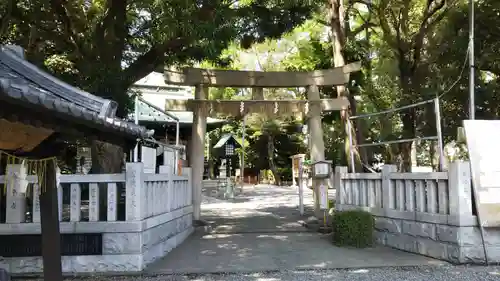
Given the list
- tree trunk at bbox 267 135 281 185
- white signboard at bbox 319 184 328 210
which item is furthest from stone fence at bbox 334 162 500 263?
tree trunk at bbox 267 135 281 185

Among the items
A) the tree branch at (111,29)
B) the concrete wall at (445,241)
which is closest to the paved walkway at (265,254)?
the concrete wall at (445,241)

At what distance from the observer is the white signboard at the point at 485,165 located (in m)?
6.88

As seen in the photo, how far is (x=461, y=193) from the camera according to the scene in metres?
6.89

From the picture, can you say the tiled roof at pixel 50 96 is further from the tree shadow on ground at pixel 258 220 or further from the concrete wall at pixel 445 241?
the tree shadow on ground at pixel 258 220

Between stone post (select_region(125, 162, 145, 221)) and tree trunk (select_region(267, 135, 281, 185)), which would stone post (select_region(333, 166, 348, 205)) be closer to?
stone post (select_region(125, 162, 145, 221))

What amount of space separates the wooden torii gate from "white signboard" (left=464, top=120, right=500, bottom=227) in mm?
4873

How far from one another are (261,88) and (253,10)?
3373 millimetres

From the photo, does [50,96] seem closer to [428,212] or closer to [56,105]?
[56,105]

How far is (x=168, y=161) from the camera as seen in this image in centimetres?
1045

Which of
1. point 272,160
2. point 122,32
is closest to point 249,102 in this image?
point 122,32

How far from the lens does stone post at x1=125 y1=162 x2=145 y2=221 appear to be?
6.73 m

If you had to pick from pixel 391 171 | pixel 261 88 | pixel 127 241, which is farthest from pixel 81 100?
pixel 261 88

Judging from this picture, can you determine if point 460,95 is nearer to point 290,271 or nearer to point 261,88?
point 261,88

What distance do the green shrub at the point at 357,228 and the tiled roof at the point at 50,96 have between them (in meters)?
5.10
